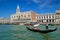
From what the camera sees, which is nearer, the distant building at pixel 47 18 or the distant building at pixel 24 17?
the distant building at pixel 47 18

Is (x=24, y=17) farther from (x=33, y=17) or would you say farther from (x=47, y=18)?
(x=47, y=18)

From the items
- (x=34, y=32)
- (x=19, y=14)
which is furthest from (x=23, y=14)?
(x=34, y=32)

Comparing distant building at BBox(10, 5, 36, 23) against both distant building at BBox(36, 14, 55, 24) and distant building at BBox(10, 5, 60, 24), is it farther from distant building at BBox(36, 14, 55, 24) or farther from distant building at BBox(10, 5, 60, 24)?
distant building at BBox(36, 14, 55, 24)

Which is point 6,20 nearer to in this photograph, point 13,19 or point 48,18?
point 13,19

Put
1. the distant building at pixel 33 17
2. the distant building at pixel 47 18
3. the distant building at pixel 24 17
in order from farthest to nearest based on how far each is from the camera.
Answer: the distant building at pixel 24 17, the distant building at pixel 47 18, the distant building at pixel 33 17

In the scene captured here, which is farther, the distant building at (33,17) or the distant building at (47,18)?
the distant building at (47,18)

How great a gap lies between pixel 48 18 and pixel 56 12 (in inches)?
60.2

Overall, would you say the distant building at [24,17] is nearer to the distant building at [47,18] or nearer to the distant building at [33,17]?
→ the distant building at [33,17]

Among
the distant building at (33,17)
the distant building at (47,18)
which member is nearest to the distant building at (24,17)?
the distant building at (33,17)

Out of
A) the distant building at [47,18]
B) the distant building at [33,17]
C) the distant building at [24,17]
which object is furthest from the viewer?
the distant building at [24,17]

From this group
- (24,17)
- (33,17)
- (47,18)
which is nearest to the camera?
(47,18)

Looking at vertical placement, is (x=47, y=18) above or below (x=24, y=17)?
below

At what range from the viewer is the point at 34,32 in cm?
827

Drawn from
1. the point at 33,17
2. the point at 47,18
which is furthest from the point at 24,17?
the point at 47,18
